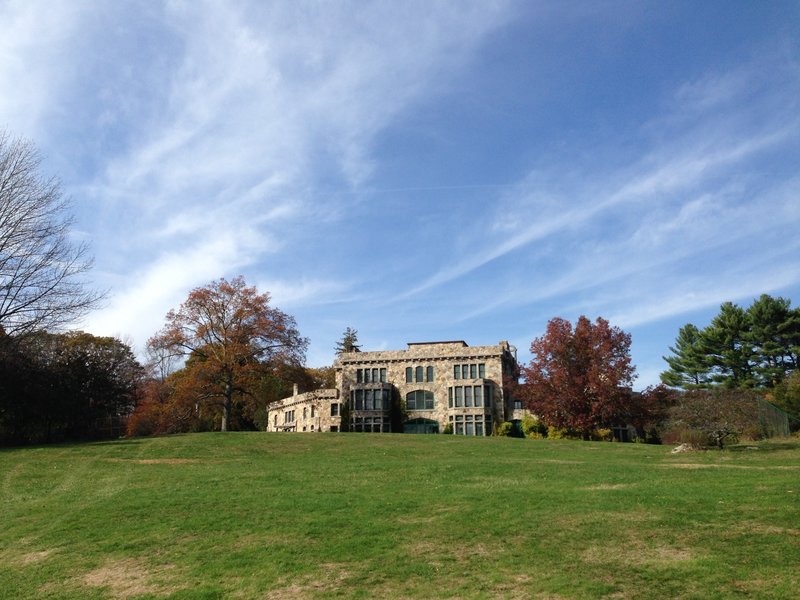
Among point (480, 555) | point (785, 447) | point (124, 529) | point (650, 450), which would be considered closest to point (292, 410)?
point (650, 450)

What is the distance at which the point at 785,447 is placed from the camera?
31.6 metres

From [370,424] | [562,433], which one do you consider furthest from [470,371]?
[562,433]

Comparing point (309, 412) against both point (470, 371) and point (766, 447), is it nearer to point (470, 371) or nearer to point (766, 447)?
point (470, 371)

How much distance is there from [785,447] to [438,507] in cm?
2331

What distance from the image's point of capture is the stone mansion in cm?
6197

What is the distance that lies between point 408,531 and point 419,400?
50.7m

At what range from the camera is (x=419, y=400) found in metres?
64.7

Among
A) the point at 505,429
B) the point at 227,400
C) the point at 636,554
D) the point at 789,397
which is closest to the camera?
the point at 636,554

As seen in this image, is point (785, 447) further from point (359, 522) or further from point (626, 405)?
point (359, 522)

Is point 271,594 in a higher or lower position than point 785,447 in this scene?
lower

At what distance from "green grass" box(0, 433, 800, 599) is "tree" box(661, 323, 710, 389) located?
53.3m

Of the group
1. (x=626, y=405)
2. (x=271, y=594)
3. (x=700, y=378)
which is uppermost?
(x=700, y=378)

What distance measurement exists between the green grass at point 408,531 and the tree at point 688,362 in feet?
175

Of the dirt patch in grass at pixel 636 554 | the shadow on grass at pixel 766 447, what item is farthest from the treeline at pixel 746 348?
the dirt patch in grass at pixel 636 554
